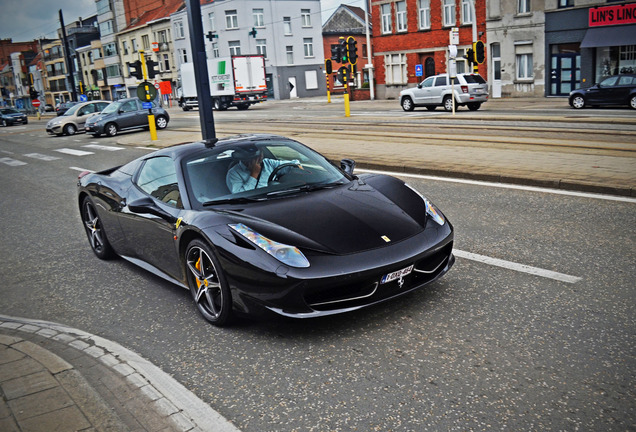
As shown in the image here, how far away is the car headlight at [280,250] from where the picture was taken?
3.90m

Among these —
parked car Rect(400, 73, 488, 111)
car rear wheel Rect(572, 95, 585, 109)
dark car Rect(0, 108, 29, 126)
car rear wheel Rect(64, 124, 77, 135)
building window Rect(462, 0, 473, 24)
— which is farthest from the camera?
dark car Rect(0, 108, 29, 126)

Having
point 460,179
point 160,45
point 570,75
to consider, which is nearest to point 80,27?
point 160,45

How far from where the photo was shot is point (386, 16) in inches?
1772

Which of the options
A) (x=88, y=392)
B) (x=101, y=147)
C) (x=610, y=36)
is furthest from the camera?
(x=610, y=36)

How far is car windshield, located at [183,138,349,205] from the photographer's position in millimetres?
4836

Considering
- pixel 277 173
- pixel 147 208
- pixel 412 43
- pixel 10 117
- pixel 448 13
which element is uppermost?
pixel 448 13

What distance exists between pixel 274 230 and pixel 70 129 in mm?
28427

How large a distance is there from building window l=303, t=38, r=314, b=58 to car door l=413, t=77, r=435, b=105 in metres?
41.3

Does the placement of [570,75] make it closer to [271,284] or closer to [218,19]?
[271,284]

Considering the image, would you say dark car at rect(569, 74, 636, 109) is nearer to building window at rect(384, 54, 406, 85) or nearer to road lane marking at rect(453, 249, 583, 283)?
road lane marking at rect(453, 249, 583, 283)

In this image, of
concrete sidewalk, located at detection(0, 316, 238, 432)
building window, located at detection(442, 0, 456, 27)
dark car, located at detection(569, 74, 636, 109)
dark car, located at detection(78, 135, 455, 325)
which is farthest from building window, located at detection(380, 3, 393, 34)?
concrete sidewalk, located at detection(0, 316, 238, 432)

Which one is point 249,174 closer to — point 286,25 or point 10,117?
point 10,117

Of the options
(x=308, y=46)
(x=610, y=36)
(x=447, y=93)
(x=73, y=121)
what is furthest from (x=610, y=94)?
(x=308, y=46)

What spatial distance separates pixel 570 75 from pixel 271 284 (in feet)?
109
